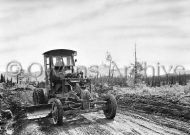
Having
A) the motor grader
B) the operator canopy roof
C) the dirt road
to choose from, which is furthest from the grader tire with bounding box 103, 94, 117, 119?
the operator canopy roof

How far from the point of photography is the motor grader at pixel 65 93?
1046 centimetres

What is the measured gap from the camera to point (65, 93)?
11.4 meters

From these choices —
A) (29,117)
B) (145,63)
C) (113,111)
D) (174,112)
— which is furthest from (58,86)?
(145,63)

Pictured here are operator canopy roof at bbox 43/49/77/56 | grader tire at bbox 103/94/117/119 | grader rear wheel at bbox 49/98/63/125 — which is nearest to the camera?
grader rear wheel at bbox 49/98/63/125

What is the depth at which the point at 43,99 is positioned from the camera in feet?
42.4

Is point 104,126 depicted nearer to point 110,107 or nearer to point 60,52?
point 110,107

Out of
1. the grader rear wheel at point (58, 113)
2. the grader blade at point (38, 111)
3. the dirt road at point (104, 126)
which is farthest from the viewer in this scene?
the grader blade at point (38, 111)

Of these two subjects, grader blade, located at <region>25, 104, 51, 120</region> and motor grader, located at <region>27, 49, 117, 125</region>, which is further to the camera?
grader blade, located at <region>25, 104, 51, 120</region>

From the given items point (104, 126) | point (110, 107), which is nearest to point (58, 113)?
point (104, 126)

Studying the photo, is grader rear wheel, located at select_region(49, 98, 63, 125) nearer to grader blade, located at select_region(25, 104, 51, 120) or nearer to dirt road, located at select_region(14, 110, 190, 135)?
dirt road, located at select_region(14, 110, 190, 135)

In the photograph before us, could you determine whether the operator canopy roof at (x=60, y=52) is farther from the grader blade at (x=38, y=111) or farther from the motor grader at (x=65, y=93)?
the grader blade at (x=38, y=111)

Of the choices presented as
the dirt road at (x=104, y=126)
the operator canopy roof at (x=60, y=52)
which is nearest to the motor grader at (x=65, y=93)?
the operator canopy roof at (x=60, y=52)

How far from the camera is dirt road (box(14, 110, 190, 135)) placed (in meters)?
8.73

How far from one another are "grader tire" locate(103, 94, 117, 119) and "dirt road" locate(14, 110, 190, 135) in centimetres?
25
